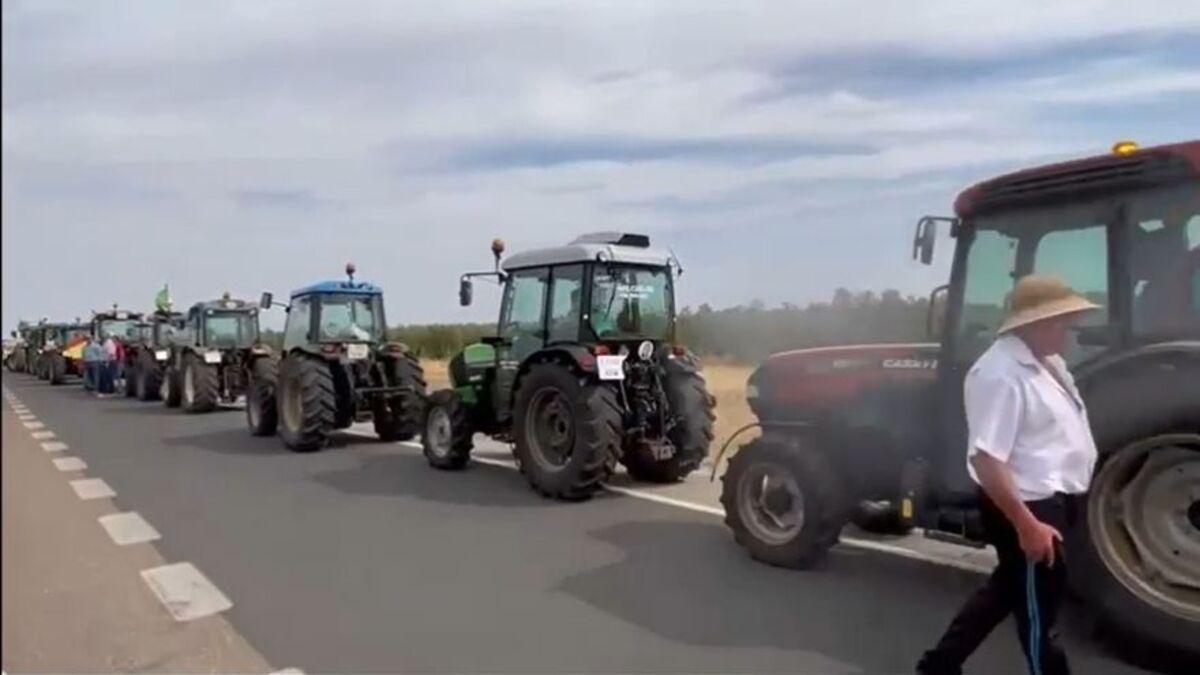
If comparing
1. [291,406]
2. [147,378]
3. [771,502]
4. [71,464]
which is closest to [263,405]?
[291,406]

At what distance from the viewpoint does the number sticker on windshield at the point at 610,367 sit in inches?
310

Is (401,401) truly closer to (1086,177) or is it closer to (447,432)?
(447,432)

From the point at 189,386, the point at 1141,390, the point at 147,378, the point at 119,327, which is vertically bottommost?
the point at 147,378

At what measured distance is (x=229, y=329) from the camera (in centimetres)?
1725

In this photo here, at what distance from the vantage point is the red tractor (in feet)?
13.4

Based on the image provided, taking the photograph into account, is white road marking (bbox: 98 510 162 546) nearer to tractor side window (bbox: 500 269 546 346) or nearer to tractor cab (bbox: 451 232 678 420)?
tractor cab (bbox: 451 232 678 420)

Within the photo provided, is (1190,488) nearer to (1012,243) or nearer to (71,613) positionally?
(1012,243)

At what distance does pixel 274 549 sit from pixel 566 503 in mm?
2379

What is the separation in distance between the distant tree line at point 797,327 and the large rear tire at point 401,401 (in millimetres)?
648

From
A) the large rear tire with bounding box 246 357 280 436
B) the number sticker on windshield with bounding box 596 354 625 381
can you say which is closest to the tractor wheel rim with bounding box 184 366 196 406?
the large rear tire with bounding box 246 357 280 436

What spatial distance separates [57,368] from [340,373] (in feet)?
66.9

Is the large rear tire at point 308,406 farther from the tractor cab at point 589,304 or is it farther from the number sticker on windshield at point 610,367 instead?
the number sticker on windshield at point 610,367

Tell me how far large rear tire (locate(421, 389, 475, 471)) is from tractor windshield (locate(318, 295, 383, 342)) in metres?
2.92

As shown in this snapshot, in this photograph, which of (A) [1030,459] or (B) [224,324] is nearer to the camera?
(A) [1030,459]
